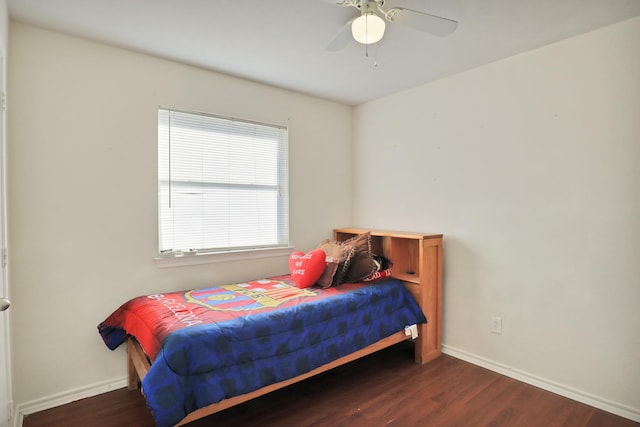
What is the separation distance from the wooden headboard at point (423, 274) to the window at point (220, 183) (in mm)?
1051

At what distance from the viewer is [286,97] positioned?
3439 millimetres

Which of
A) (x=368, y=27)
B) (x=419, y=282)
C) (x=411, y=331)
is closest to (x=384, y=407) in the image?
(x=411, y=331)

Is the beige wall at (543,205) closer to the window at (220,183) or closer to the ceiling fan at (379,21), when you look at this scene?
the ceiling fan at (379,21)

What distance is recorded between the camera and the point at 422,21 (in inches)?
70.2

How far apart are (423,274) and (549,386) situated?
1.13m

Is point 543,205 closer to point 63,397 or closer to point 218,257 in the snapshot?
point 218,257

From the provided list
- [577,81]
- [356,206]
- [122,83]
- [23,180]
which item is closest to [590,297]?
[577,81]

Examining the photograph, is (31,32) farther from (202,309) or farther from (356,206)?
(356,206)

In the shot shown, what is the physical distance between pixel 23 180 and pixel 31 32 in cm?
92

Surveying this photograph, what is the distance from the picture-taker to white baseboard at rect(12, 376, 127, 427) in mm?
2176

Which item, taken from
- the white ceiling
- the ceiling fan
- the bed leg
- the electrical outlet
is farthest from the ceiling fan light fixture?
the bed leg

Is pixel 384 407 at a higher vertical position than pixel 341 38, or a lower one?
lower

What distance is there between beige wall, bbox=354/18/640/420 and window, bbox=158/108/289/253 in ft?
4.27

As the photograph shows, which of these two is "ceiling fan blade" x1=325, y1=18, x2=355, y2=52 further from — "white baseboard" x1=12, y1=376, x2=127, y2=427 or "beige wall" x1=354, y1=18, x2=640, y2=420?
"white baseboard" x1=12, y1=376, x2=127, y2=427
